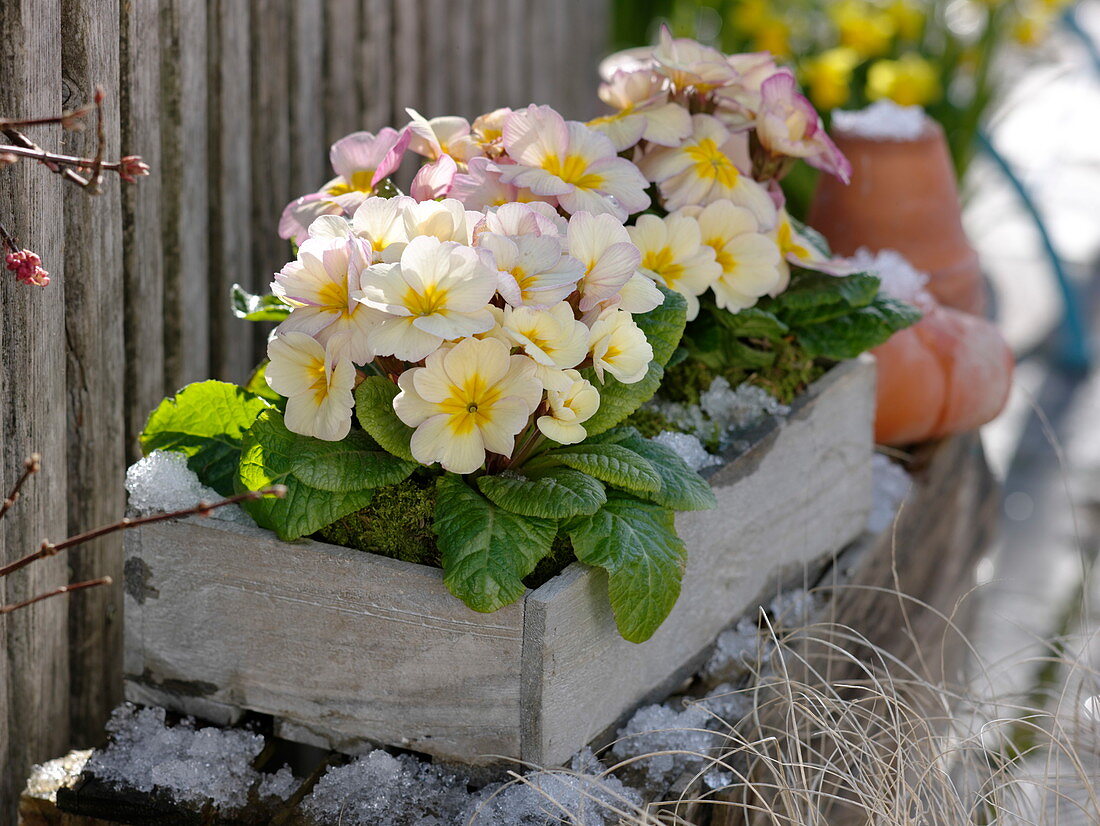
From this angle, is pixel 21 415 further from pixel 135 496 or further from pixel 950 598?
pixel 950 598

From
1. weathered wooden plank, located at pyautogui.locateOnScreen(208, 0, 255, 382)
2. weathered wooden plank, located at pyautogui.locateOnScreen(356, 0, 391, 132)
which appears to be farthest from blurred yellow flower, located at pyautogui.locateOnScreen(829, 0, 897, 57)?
weathered wooden plank, located at pyautogui.locateOnScreen(208, 0, 255, 382)

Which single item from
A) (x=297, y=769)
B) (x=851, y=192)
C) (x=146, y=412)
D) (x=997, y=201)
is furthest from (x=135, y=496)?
(x=997, y=201)

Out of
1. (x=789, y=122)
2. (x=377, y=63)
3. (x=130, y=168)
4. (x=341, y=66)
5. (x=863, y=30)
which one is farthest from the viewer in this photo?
(x=863, y=30)

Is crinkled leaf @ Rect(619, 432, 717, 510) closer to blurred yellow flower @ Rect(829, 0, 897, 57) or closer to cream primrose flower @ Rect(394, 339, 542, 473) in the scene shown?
cream primrose flower @ Rect(394, 339, 542, 473)

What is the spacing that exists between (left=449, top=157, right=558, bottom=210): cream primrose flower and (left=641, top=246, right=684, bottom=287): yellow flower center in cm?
14

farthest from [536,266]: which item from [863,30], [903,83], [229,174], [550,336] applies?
[863,30]

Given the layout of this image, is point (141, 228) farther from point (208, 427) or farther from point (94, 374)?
point (208, 427)

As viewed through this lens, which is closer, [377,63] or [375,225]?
[375,225]

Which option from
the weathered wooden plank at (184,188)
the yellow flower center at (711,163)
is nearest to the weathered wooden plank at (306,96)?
the weathered wooden plank at (184,188)

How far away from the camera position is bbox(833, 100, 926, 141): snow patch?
216 cm

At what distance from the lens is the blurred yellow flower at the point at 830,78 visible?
9.76 feet

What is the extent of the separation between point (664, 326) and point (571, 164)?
7.8 inches

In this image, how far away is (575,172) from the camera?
50.9 inches

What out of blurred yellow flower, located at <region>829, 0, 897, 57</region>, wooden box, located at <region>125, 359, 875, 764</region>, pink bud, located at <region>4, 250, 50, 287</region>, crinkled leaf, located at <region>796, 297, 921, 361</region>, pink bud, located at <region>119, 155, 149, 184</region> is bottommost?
wooden box, located at <region>125, 359, 875, 764</region>
